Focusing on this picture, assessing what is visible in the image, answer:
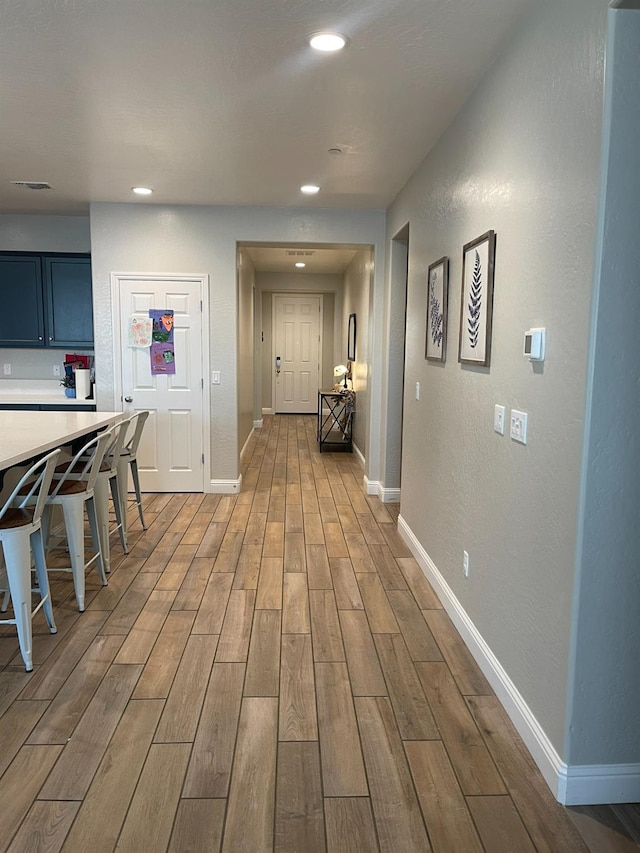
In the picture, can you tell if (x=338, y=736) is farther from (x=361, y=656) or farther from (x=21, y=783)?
(x=21, y=783)

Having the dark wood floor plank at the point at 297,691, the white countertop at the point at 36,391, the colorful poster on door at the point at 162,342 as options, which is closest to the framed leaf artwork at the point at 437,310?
the dark wood floor plank at the point at 297,691

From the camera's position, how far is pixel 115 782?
6.33 ft

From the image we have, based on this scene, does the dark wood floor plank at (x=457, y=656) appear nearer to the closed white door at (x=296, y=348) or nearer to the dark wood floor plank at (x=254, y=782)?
the dark wood floor plank at (x=254, y=782)

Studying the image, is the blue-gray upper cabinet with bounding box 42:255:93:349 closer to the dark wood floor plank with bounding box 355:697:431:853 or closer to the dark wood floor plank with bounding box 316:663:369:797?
the dark wood floor plank with bounding box 316:663:369:797

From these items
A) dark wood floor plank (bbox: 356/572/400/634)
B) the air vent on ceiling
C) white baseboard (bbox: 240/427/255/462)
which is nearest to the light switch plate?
dark wood floor plank (bbox: 356/572/400/634)

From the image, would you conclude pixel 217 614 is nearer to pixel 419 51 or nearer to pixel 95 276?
pixel 419 51

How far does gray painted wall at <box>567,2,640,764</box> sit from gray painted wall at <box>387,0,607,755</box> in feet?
0.15

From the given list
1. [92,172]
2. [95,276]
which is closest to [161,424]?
[95,276]

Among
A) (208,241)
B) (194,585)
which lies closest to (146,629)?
(194,585)

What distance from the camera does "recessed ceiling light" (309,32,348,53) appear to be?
2.38 m

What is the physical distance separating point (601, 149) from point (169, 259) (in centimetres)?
438

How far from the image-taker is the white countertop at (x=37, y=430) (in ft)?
9.13

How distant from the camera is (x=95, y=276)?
538cm

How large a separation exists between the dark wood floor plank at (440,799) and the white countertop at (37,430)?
6.44ft
